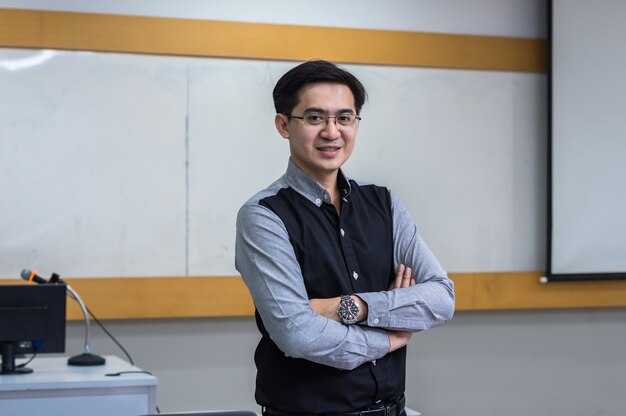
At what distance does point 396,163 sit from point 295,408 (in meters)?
3.05

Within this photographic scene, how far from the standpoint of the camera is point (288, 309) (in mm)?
2010

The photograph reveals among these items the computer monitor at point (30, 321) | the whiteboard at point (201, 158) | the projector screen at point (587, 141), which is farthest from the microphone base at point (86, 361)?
the projector screen at point (587, 141)

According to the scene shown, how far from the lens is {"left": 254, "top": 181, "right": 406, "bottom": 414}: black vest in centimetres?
196

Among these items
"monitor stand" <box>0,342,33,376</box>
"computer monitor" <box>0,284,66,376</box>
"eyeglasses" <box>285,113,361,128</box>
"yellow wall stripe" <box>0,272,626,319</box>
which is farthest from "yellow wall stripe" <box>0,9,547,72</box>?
"eyeglasses" <box>285,113,361,128</box>

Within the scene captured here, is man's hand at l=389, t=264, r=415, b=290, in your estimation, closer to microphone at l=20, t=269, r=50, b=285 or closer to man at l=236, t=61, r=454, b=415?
man at l=236, t=61, r=454, b=415

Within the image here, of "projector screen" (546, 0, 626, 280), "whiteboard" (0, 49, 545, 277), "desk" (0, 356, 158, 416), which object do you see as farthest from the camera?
"projector screen" (546, 0, 626, 280)

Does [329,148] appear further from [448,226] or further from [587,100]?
[587,100]

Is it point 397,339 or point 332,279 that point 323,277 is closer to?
point 332,279

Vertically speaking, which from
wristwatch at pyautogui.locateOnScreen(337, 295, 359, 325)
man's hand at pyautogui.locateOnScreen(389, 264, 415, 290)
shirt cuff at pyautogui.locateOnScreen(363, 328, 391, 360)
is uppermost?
man's hand at pyautogui.locateOnScreen(389, 264, 415, 290)

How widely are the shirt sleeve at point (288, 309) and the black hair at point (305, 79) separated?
0.27 meters

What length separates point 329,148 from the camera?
2.07 meters

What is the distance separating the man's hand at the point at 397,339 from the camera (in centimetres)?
207

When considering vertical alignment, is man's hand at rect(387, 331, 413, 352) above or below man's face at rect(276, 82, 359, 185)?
Answer: below

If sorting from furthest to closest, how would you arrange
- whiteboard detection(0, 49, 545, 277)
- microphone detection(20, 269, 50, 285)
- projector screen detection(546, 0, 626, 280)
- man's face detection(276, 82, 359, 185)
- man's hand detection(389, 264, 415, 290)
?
projector screen detection(546, 0, 626, 280), whiteboard detection(0, 49, 545, 277), microphone detection(20, 269, 50, 285), man's hand detection(389, 264, 415, 290), man's face detection(276, 82, 359, 185)
